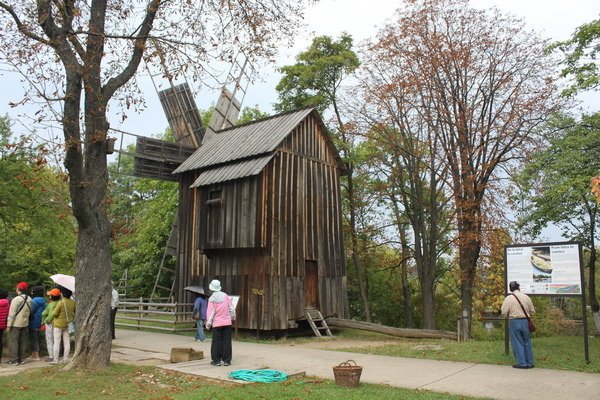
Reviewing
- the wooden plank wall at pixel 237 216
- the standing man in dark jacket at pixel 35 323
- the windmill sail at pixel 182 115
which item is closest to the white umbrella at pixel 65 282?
the standing man in dark jacket at pixel 35 323

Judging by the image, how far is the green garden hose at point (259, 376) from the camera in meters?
9.83

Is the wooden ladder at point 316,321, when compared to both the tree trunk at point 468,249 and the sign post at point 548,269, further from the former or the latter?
the sign post at point 548,269

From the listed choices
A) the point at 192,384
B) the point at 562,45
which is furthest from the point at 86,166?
the point at 562,45

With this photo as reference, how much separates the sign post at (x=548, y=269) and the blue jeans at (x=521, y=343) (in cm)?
126

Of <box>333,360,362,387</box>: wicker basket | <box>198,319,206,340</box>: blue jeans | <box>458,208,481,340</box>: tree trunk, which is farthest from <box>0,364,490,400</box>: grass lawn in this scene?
<box>458,208,481,340</box>: tree trunk

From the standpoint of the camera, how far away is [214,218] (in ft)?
68.8

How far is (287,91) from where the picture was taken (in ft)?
98.0

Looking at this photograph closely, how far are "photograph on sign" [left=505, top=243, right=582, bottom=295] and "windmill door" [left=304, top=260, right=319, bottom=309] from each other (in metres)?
9.86

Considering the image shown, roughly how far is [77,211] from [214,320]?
3821 mm

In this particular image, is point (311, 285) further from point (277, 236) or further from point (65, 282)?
point (65, 282)

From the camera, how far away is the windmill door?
21.1 metres

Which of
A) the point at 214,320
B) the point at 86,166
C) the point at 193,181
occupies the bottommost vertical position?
the point at 214,320

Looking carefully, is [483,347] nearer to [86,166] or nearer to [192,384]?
[192,384]

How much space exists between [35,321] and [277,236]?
909 cm
